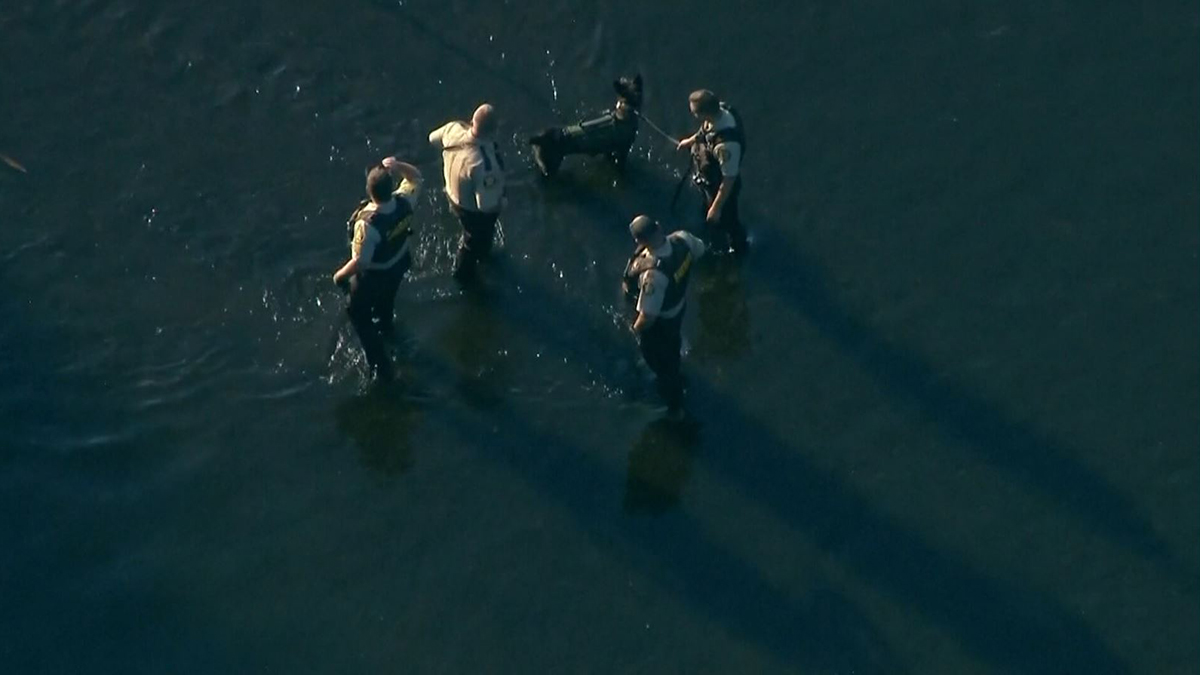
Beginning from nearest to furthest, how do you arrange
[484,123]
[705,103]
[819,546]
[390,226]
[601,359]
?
[390,226] < [484,123] < [819,546] < [705,103] < [601,359]

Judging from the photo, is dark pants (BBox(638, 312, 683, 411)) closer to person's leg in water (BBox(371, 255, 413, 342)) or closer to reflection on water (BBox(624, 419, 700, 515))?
reflection on water (BBox(624, 419, 700, 515))

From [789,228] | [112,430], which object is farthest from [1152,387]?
[112,430]

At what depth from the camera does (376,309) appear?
1573 centimetres

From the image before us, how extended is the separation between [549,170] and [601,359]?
229 centimetres

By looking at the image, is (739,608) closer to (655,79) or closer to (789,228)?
(789,228)

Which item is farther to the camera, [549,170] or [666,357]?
[549,170]

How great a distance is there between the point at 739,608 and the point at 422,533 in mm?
2998

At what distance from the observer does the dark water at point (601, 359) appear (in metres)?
15.2

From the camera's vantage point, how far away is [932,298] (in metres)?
17.4

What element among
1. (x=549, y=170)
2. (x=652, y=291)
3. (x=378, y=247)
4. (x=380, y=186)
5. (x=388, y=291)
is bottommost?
(x=549, y=170)

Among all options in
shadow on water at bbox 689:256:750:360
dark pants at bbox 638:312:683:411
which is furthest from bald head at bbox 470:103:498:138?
shadow on water at bbox 689:256:750:360

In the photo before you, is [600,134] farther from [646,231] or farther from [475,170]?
[646,231]

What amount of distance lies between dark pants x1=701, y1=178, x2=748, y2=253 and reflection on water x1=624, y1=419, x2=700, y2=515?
6.78 feet

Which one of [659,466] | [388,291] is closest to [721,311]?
[659,466]
